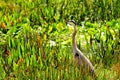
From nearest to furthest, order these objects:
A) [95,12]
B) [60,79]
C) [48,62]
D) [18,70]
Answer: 1. [60,79]
2. [18,70]
3. [48,62]
4. [95,12]

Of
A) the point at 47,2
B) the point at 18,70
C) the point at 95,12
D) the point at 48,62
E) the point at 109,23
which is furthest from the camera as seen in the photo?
the point at 47,2

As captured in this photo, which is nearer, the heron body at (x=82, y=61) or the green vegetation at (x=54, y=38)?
the heron body at (x=82, y=61)

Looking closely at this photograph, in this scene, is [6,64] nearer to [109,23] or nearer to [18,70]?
[18,70]

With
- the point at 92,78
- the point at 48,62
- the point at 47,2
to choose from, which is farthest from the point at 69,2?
the point at 92,78

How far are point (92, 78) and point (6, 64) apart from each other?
1.68m

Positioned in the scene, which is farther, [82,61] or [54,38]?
[54,38]

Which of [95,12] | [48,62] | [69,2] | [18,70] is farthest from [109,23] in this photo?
[18,70]

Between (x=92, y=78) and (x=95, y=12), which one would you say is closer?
(x=92, y=78)

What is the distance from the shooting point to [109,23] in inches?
395

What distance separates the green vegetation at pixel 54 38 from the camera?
716 centimetres

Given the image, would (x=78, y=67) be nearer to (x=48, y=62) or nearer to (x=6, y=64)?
(x=48, y=62)

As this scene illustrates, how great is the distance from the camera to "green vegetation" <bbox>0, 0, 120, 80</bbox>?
7156 mm

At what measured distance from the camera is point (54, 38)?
372 inches

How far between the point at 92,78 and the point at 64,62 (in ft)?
2.74
